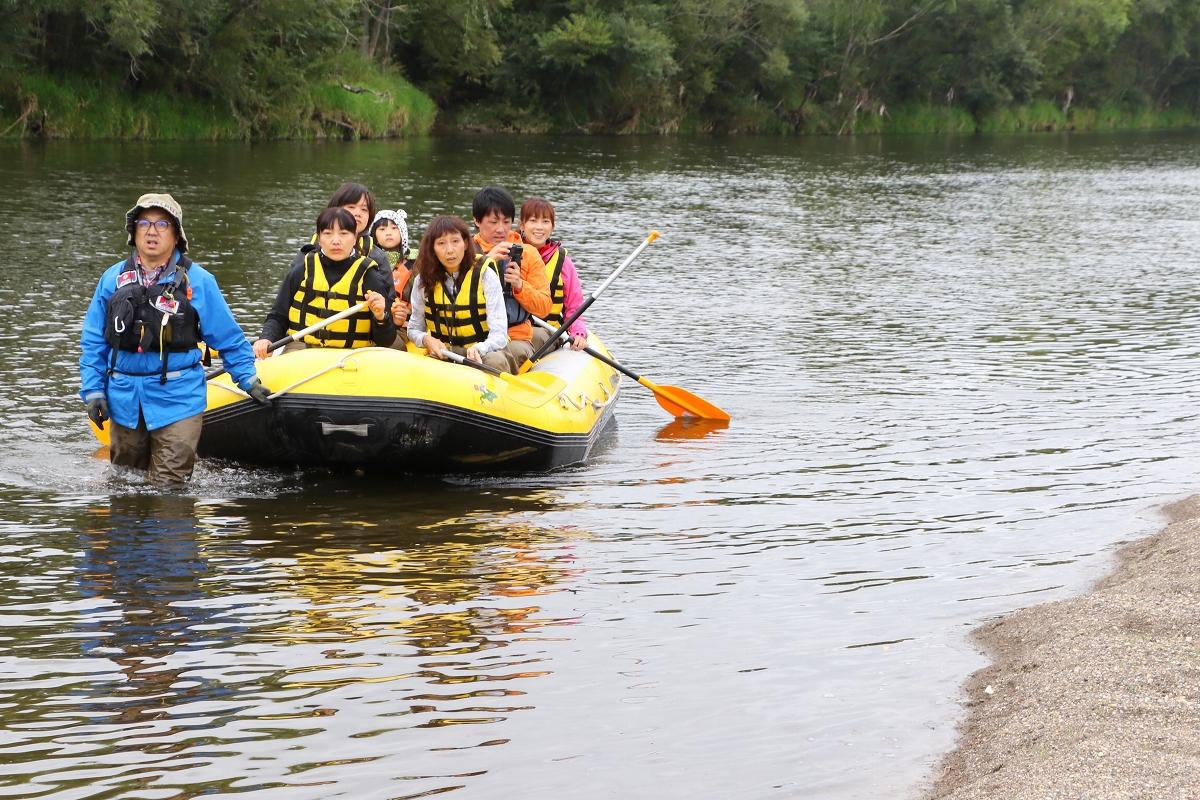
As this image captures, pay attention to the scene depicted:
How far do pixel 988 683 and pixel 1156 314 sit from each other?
914 cm

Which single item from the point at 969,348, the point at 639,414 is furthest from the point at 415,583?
the point at 969,348

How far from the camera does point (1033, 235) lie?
60.2ft

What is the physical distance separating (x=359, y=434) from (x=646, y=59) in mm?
33775

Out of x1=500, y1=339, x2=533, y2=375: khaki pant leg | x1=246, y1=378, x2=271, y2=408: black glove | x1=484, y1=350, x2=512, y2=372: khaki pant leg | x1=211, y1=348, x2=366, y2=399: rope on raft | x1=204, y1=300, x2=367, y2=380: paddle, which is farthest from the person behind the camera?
x1=500, y1=339, x2=533, y2=375: khaki pant leg

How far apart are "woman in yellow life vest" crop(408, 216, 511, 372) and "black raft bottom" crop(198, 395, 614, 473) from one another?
0.42 meters

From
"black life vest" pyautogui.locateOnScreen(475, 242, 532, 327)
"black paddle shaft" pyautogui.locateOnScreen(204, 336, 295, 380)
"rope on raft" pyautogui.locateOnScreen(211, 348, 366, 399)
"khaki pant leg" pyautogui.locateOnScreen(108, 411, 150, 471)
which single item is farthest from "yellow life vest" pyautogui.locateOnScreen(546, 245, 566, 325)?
"khaki pant leg" pyautogui.locateOnScreen(108, 411, 150, 471)

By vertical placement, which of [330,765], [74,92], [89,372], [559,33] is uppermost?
[559,33]

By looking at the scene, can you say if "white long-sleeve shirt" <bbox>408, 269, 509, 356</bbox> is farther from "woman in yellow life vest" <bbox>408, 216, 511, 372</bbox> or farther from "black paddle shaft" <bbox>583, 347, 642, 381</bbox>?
"black paddle shaft" <bbox>583, 347, 642, 381</bbox>

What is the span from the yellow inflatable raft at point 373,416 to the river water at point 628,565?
0.55 ft

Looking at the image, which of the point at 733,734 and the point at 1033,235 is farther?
the point at 1033,235

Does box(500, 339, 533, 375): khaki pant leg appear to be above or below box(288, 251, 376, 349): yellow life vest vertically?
below

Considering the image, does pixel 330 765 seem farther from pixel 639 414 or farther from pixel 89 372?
pixel 639 414

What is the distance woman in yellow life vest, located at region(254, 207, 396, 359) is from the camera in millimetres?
6566

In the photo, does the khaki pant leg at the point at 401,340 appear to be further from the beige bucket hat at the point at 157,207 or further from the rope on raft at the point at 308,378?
the beige bucket hat at the point at 157,207
